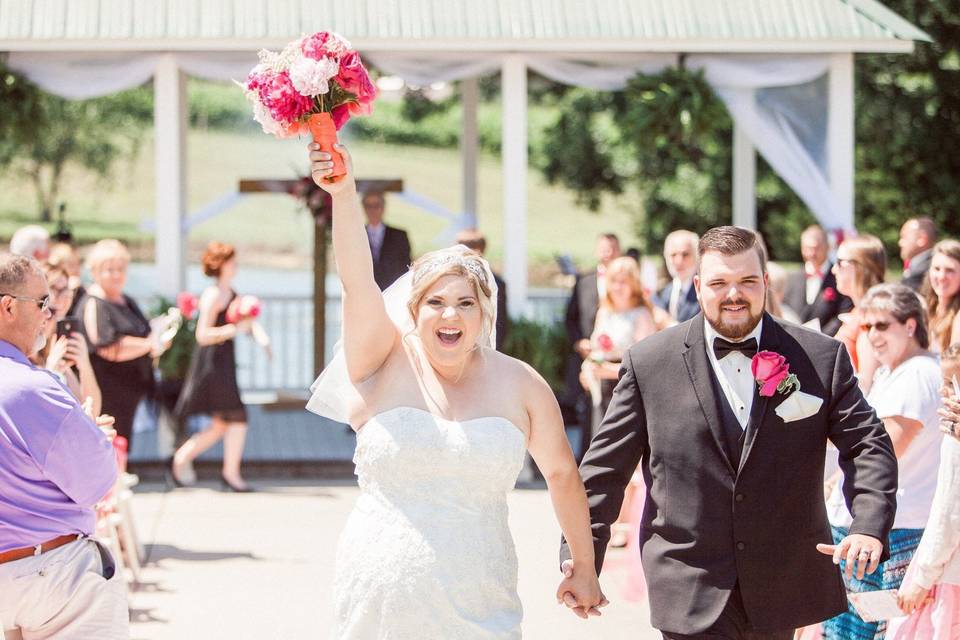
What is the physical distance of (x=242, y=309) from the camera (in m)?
11.1

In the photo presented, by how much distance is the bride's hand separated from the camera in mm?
4168

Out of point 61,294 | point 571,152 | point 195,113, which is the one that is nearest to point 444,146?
point 195,113

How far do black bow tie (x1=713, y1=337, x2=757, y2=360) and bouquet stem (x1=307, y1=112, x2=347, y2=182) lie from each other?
1.29 meters

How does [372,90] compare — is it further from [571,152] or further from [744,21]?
[571,152]

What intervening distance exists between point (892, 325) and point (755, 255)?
5.47ft

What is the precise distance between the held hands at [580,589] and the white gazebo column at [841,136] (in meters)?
8.94

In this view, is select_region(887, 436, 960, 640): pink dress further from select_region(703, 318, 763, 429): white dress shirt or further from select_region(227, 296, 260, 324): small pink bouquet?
select_region(227, 296, 260, 324): small pink bouquet

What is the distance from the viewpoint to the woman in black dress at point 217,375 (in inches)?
439

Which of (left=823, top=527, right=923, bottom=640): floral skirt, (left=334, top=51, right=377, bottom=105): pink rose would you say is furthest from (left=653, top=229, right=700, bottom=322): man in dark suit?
(left=334, top=51, right=377, bottom=105): pink rose

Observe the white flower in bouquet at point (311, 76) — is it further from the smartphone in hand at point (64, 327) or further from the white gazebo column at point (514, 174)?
the white gazebo column at point (514, 174)

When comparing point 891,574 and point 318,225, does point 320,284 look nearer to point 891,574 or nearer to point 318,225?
point 318,225

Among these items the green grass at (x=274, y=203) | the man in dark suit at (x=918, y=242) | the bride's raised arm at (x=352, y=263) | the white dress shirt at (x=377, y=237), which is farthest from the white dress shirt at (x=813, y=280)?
the green grass at (x=274, y=203)

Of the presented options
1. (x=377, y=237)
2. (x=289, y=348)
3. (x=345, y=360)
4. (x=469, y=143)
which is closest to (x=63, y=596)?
(x=345, y=360)

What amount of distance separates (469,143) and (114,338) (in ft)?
22.8
